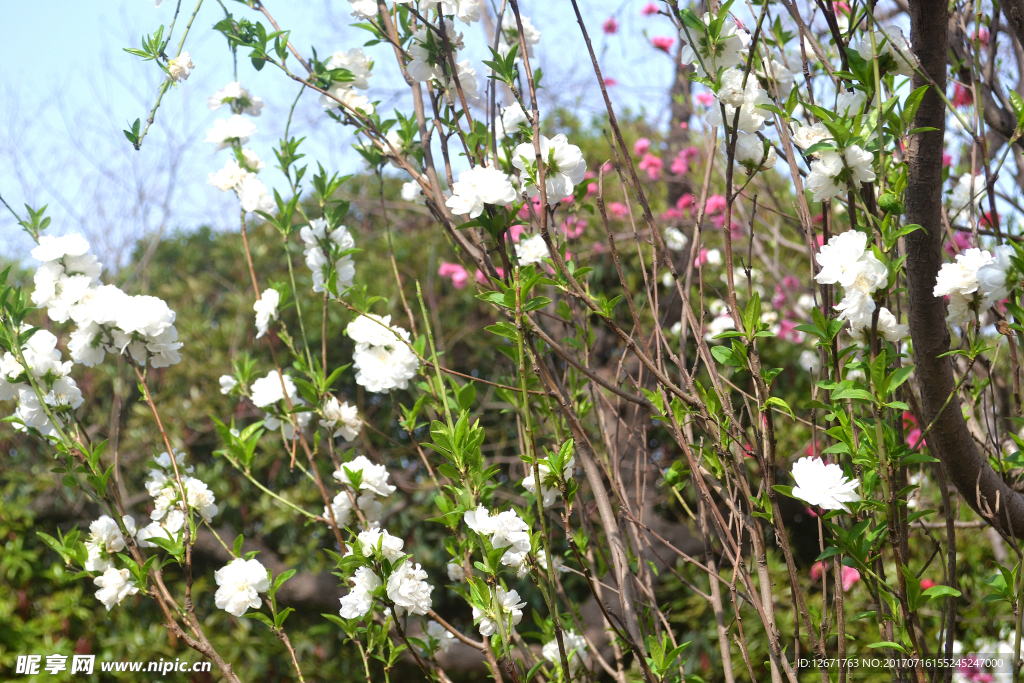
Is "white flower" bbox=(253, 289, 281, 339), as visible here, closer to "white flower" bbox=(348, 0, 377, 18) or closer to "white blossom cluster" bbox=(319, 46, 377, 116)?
"white blossom cluster" bbox=(319, 46, 377, 116)

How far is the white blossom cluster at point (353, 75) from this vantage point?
1.63m

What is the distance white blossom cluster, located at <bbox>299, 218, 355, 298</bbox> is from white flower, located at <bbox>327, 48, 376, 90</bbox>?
35cm

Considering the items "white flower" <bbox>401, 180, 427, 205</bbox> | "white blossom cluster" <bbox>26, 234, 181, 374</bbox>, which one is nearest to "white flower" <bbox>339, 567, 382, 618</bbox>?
"white blossom cluster" <bbox>26, 234, 181, 374</bbox>

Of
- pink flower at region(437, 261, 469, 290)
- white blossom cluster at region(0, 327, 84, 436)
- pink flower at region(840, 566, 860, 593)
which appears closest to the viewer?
white blossom cluster at region(0, 327, 84, 436)

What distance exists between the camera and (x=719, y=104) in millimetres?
1055

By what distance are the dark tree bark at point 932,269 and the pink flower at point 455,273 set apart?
283cm

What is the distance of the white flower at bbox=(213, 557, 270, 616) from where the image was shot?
4.70 feet

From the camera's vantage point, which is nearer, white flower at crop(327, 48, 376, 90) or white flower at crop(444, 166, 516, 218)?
white flower at crop(444, 166, 516, 218)

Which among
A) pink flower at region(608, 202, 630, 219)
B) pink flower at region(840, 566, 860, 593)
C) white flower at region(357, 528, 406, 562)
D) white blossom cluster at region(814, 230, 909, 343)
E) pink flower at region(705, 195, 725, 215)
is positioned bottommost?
white flower at region(357, 528, 406, 562)

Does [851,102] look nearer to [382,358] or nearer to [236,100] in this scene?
[382,358]

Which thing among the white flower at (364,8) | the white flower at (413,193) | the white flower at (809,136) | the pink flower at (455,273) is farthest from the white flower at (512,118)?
the pink flower at (455,273)

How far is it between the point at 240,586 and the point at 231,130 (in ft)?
3.64

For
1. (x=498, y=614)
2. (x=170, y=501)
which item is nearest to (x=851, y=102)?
(x=498, y=614)

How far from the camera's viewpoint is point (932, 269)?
36.8 inches
